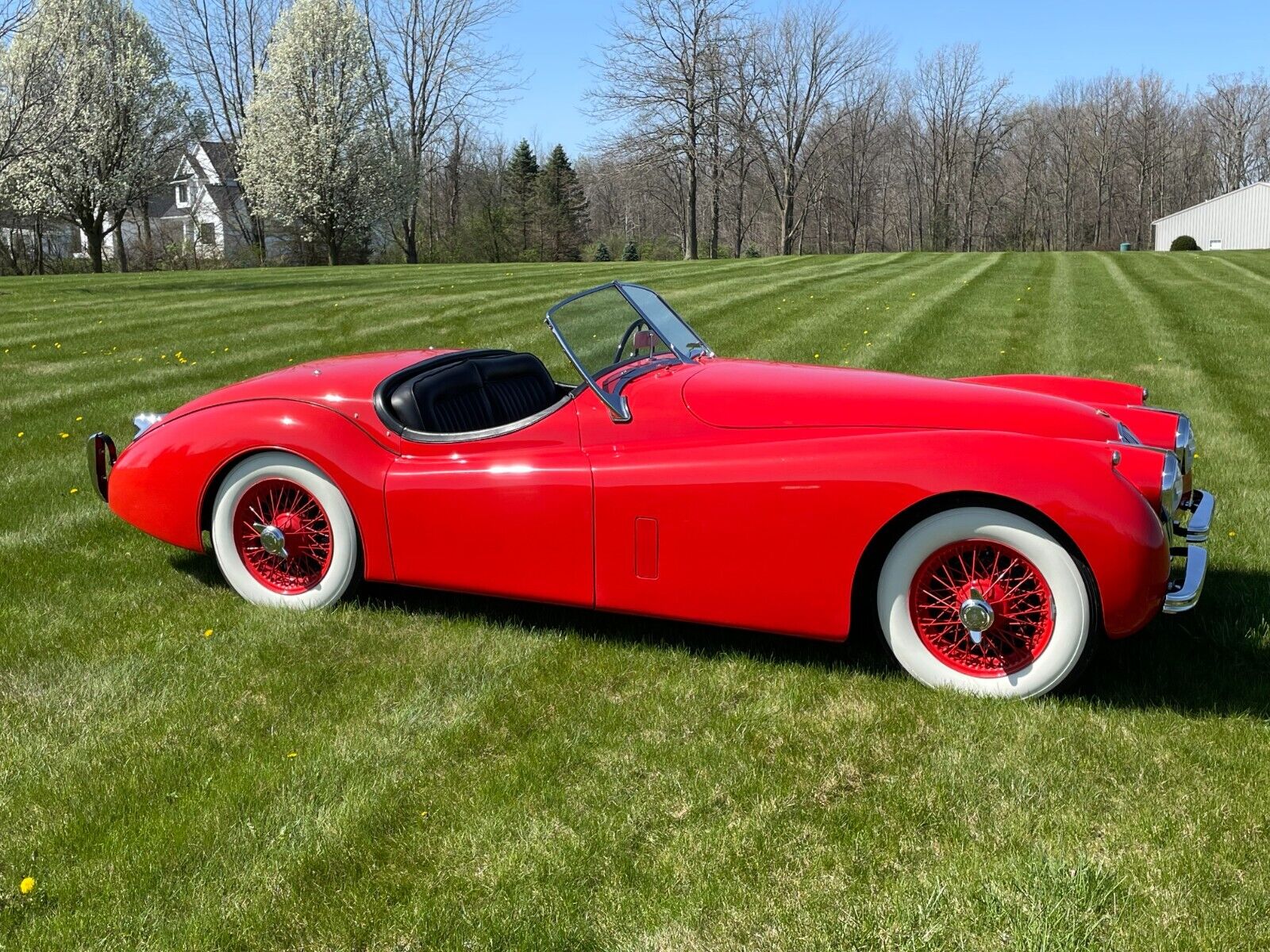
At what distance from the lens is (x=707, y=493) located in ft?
11.0

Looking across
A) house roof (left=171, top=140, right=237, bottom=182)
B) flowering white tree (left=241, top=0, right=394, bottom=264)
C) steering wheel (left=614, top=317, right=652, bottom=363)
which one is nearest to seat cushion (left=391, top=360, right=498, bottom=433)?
steering wheel (left=614, top=317, right=652, bottom=363)

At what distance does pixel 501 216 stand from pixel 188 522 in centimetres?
4477

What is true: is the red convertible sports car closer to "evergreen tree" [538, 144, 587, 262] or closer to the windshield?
the windshield

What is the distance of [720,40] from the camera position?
40.5 m

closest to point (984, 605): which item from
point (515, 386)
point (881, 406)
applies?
point (881, 406)

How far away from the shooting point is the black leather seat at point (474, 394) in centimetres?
407

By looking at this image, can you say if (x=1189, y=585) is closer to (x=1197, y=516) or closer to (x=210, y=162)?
(x=1197, y=516)

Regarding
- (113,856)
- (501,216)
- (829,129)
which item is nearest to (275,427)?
(113,856)

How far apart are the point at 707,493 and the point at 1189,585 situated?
1.53 meters

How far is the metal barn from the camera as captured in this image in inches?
1786

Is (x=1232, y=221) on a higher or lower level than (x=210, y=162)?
lower

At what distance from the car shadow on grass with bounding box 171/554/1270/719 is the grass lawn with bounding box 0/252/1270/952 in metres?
0.02

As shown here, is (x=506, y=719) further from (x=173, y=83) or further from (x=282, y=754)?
(x=173, y=83)

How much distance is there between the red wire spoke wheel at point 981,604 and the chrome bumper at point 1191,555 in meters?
0.39
